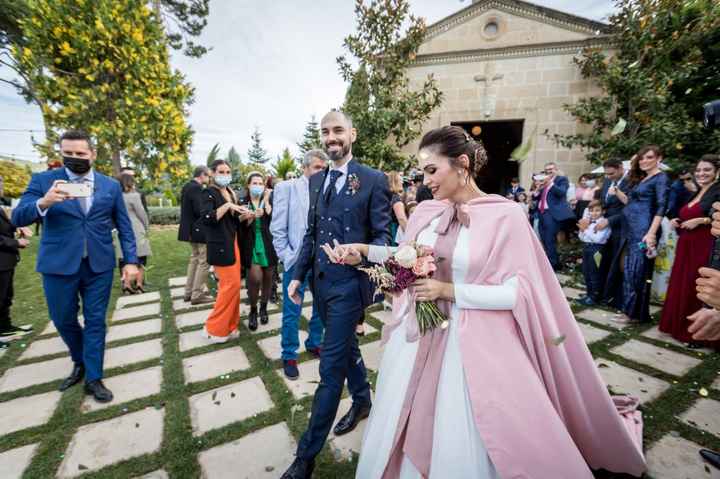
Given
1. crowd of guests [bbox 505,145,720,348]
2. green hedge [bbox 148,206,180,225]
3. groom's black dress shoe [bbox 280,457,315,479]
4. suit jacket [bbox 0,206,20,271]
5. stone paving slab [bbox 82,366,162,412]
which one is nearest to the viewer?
groom's black dress shoe [bbox 280,457,315,479]

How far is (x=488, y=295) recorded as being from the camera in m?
1.58

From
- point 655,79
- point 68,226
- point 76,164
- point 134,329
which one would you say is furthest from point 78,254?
point 655,79

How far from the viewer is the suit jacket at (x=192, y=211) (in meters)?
4.78

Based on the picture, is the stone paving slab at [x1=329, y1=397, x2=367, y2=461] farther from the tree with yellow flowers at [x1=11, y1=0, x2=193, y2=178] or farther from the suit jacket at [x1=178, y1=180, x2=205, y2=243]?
the tree with yellow flowers at [x1=11, y1=0, x2=193, y2=178]

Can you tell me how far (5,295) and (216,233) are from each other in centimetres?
301

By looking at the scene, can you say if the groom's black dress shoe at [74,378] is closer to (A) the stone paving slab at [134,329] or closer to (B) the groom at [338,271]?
(A) the stone paving slab at [134,329]

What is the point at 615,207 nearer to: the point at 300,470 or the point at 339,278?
the point at 339,278

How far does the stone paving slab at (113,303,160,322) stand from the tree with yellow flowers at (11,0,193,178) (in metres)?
5.78

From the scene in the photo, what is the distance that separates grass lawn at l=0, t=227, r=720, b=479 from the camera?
220 centimetres

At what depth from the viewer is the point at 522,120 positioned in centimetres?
920

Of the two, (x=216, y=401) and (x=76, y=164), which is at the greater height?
(x=76, y=164)

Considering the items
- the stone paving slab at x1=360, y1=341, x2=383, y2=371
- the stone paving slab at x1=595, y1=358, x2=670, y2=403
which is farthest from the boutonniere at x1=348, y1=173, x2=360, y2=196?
the stone paving slab at x1=595, y1=358, x2=670, y2=403

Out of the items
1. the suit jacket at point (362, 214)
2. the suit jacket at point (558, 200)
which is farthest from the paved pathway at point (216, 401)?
the suit jacket at point (558, 200)

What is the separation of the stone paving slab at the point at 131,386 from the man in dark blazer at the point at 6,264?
2390 millimetres
